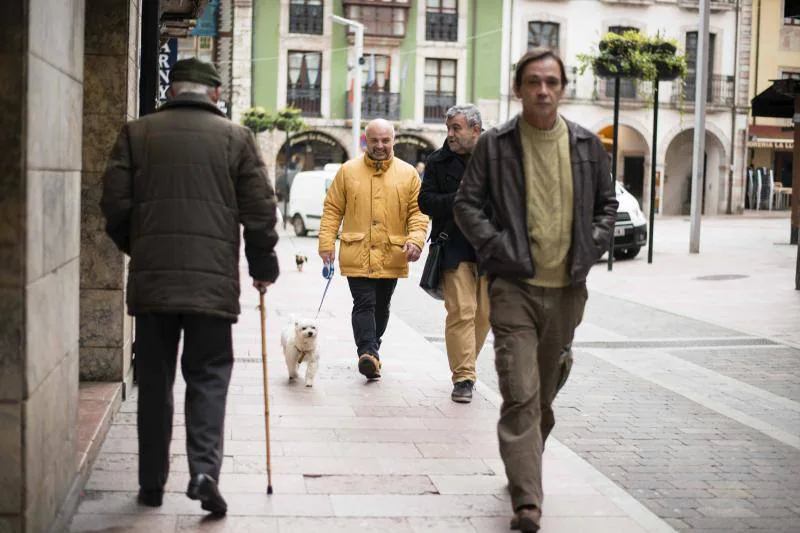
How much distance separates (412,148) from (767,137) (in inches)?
615

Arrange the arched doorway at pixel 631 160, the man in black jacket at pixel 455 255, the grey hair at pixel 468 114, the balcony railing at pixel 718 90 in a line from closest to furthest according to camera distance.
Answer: the grey hair at pixel 468 114 < the man in black jacket at pixel 455 255 < the arched doorway at pixel 631 160 < the balcony railing at pixel 718 90

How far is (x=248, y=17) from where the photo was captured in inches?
1896

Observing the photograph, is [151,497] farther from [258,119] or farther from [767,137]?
[767,137]

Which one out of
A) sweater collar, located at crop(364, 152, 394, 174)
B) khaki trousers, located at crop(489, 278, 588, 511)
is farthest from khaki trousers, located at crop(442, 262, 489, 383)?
khaki trousers, located at crop(489, 278, 588, 511)

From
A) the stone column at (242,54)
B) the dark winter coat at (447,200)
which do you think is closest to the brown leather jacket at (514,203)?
the dark winter coat at (447,200)

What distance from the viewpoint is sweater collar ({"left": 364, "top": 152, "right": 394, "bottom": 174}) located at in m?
8.81

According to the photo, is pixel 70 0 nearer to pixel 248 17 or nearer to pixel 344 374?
pixel 344 374

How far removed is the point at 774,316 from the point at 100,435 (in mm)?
9573

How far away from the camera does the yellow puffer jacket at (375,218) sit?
28.8 feet

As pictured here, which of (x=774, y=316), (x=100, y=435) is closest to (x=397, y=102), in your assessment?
(x=774, y=316)

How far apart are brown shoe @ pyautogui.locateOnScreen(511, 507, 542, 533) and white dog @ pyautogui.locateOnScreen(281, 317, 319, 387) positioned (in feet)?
12.0

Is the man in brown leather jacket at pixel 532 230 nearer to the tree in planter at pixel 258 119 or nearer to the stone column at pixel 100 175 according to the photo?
the stone column at pixel 100 175

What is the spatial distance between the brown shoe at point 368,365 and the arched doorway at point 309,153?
40630 mm

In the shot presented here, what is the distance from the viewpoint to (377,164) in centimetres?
882
